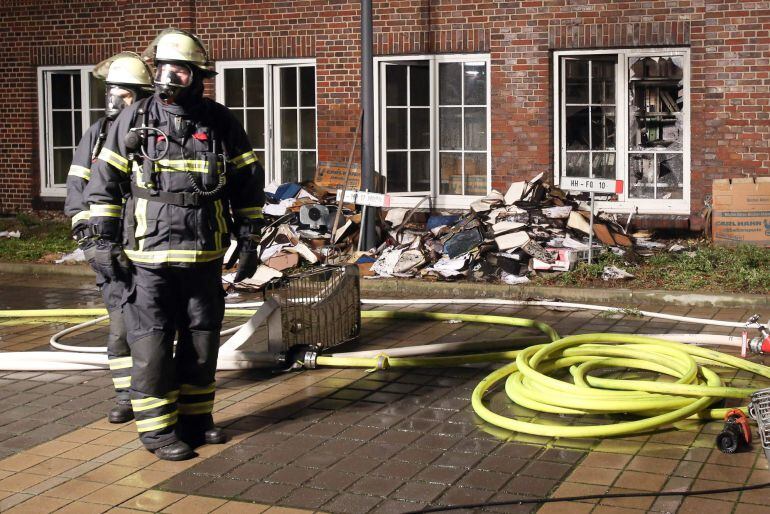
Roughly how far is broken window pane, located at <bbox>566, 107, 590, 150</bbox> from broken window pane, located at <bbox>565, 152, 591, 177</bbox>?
0.28ft

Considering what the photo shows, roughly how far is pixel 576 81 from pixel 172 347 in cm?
880

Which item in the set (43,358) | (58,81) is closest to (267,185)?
(58,81)

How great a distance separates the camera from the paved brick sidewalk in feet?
17.3

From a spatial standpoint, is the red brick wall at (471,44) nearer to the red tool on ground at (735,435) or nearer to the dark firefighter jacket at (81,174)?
the red tool on ground at (735,435)

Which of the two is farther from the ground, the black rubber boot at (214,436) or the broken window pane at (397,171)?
the broken window pane at (397,171)

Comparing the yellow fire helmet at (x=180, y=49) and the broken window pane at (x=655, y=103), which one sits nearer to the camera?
the yellow fire helmet at (x=180, y=49)

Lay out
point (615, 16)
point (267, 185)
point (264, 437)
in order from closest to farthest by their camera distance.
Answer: point (264, 437) < point (615, 16) < point (267, 185)

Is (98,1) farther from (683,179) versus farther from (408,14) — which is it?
(683,179)

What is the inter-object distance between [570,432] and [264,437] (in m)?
1.68

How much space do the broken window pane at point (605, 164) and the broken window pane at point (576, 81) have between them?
67 cm

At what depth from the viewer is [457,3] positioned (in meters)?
14.0

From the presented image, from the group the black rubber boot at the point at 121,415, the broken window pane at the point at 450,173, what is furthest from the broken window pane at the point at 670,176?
the black rubber boot at the point at 121,415

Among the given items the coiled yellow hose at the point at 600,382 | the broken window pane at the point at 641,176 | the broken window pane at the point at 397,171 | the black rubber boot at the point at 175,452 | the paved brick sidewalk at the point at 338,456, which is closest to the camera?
the paved brick sidewalk at the point at 338,456

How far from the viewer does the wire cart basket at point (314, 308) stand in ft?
25.6
